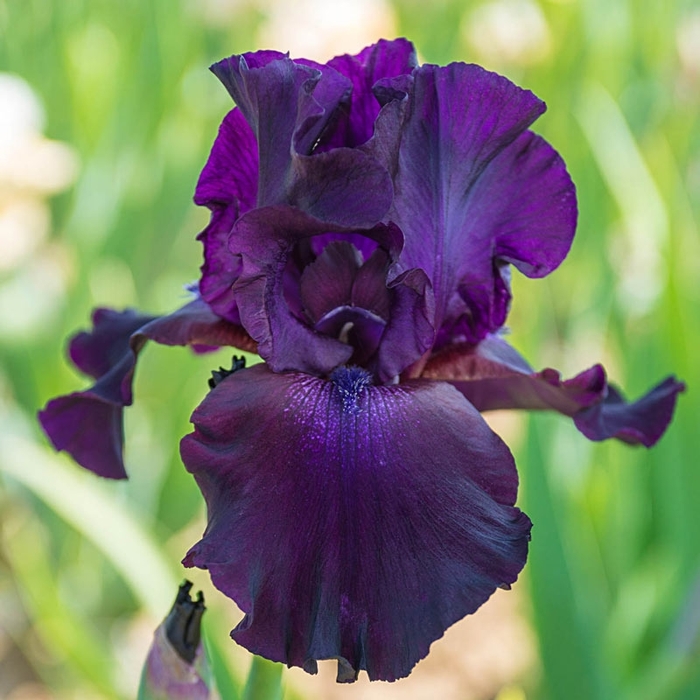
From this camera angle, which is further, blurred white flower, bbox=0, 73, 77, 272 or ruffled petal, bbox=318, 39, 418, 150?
blurred white flower, bbox=0, 73, 77, 272

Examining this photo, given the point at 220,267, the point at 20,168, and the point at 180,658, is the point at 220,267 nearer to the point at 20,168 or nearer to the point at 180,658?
the point at 180,658

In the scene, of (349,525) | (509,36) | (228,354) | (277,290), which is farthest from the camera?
(509,36)

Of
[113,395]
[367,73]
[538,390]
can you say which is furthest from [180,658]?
[367,73]

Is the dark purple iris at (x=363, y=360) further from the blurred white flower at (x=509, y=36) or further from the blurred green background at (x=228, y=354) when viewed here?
the blurred white flower at (x=509, y=36)

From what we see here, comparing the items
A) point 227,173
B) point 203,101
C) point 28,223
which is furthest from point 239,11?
point 227,173

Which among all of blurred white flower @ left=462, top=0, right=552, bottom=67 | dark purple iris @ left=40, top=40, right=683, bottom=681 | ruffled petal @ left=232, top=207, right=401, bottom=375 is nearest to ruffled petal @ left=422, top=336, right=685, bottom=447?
dark purple iris @ left=40, top=40, right=683, bottom=681

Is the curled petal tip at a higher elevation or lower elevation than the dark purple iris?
lower

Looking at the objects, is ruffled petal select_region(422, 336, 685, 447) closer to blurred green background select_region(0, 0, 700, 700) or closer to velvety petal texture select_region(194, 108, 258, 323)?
velvety petal texture select_region(194, 108, 258, 323)
